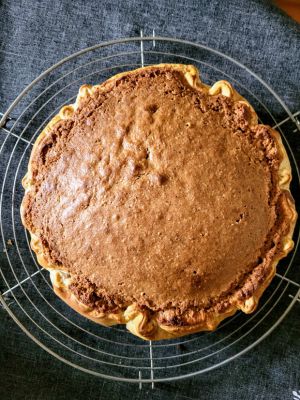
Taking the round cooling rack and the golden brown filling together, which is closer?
the golden brown filling

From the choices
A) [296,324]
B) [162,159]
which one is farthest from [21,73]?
[296,324]

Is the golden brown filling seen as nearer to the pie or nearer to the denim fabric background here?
the pie

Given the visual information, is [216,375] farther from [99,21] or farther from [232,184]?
[99,21]

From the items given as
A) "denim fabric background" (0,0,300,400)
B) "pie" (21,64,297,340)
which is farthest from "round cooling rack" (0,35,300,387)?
"pie" (21,64,297,340)

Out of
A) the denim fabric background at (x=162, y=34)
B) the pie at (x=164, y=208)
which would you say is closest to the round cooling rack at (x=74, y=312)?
the denim fabric background at (x=162, y=34)

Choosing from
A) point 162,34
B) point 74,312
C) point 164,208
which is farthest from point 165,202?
point 162,34

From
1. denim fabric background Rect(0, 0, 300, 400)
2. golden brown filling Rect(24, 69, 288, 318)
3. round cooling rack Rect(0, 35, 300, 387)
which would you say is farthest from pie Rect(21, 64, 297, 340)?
Result: denim fabric background Rect(0, 0, 300, 400)

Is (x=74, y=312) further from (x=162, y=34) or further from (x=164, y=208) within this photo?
(x=162, y=34)
